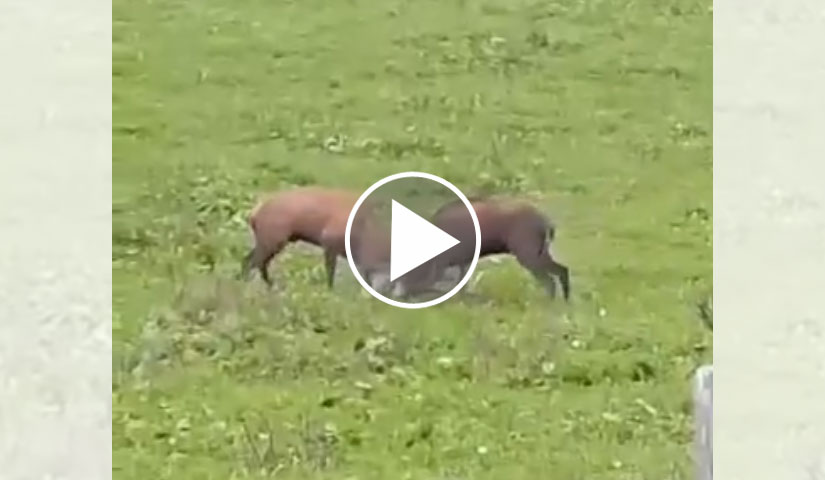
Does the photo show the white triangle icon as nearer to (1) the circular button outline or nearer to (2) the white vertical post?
(1) the circular button outline

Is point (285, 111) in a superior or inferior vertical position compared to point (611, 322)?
superior

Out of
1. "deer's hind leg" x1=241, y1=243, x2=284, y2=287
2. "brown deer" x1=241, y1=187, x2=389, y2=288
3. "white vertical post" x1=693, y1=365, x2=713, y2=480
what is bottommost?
"white vertical post" x1=693, y1=365, x2=713, y2=480

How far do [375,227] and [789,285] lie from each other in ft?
1.23

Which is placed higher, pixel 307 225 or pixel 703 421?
pixel 307 225

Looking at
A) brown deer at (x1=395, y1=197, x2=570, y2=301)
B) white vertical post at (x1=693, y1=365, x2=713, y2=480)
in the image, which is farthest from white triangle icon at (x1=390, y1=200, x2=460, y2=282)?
white vertical post at (x1=693, y1=365, x2=713, y2=480)

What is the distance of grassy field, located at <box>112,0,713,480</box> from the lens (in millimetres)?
987

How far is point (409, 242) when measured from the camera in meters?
1.01

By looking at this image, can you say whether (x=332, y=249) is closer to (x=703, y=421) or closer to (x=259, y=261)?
(x=259, y=261)

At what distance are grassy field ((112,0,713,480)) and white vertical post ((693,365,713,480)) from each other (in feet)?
0.03

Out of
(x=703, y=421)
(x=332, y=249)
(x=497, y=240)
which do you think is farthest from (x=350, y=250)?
(x=703, y=421)

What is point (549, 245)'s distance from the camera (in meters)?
1.00

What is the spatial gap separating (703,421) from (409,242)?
31 cm
